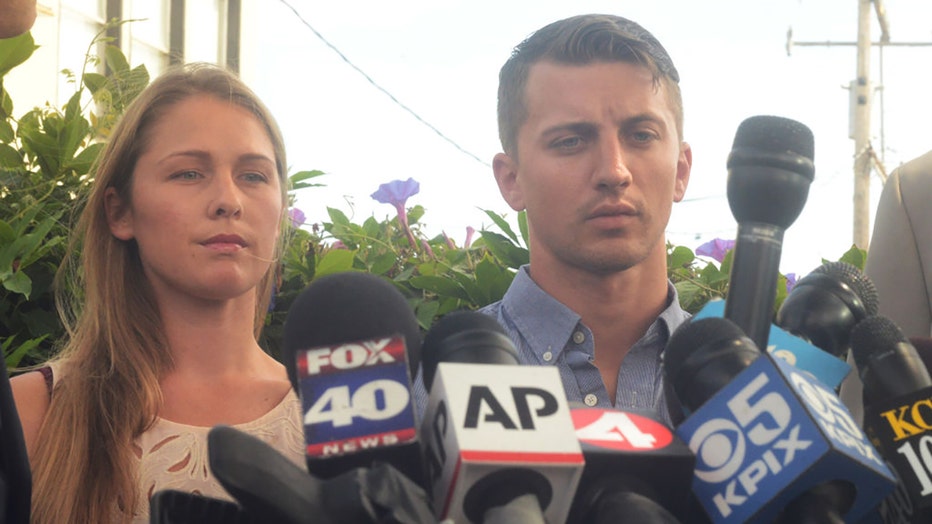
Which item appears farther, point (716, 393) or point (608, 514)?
point (716, 393)

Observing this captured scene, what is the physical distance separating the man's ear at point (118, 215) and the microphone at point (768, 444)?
1601 millimetres

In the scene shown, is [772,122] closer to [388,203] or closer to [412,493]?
[412,493]

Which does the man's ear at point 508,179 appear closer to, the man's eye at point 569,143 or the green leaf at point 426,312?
the man's eye at point 569,143

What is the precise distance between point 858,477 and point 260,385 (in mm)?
1598

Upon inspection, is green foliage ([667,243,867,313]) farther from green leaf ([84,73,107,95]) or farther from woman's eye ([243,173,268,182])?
green leaf ([84,73,107,95])

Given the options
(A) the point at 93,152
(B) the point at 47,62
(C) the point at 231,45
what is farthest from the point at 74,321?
(C) the point at 231,45

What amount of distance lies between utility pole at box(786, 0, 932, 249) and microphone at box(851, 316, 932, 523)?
19.0 meters

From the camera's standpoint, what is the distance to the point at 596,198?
2.55 metres

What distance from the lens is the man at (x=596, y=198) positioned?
2.56m

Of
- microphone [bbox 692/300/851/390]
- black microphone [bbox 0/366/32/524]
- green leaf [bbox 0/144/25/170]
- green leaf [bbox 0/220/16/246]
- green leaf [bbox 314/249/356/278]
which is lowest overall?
black microphone [bbox 0/366/32/524]

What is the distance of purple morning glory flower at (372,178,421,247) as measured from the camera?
344 cm

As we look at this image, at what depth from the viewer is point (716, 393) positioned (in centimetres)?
124

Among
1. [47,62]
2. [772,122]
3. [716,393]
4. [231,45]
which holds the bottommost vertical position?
[716,393]

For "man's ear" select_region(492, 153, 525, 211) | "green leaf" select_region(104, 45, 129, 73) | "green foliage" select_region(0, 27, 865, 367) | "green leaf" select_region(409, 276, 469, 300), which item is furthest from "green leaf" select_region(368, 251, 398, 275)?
"green leaf" select_region(104, 45, 129, 73)
